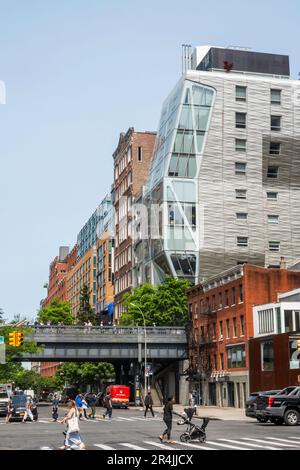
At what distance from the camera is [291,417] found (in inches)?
1561

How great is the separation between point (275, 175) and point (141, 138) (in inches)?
1152

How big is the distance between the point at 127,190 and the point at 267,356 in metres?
69.7

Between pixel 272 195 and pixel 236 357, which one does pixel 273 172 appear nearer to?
pixel 272 195

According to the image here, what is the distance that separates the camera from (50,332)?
87688mm

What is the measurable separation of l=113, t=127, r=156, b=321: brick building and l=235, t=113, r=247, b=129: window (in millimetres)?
21297

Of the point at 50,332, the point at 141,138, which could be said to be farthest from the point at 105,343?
the point at 141,138

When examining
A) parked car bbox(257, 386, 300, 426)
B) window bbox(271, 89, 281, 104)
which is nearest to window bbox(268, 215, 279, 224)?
Result: window bbox(271, 89, 281, 104)

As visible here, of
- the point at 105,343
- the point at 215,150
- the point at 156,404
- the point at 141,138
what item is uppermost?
the point at 141,138

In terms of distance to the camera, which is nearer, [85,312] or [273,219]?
[273,219]

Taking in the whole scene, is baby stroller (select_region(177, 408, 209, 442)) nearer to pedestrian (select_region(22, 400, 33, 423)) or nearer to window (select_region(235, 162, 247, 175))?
pedestrian (select_region(22, 400, 33, 423))

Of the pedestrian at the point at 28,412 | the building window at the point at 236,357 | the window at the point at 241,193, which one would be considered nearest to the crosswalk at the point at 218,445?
the pedestrian at the point at 28,412

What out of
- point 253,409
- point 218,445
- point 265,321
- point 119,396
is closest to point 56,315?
point 119,396

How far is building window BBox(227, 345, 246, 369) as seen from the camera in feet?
243

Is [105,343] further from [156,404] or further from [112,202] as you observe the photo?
[112,202]
